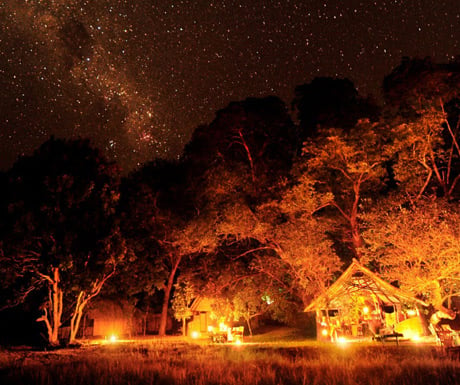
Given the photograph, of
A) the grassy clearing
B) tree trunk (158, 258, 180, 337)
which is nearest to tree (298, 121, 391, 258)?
the grassy clearing

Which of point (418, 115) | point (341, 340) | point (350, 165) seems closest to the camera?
point (341, 340)

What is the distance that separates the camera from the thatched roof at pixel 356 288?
58.5 feet

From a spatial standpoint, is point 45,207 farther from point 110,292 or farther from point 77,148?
point 110,292

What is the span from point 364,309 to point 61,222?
13.2 meters

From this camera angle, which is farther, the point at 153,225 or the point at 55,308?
the point at 153,225

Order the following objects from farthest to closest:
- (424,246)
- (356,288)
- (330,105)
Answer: (330,105)
(356,288)
(424,246)

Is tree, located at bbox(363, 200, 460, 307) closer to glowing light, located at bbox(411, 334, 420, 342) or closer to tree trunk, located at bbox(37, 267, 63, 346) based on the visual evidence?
glowing light, located at bbox(411, 334, 420, 342)

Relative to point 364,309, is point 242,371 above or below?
below

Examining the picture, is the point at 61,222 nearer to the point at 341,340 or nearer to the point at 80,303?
the point at 80,303

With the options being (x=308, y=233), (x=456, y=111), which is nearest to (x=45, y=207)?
(x=308, y=233)

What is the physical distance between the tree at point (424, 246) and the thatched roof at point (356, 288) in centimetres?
58

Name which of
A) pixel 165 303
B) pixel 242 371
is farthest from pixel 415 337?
pixel 165 303

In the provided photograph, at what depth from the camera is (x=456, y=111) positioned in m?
21.8

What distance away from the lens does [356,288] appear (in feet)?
61.9
